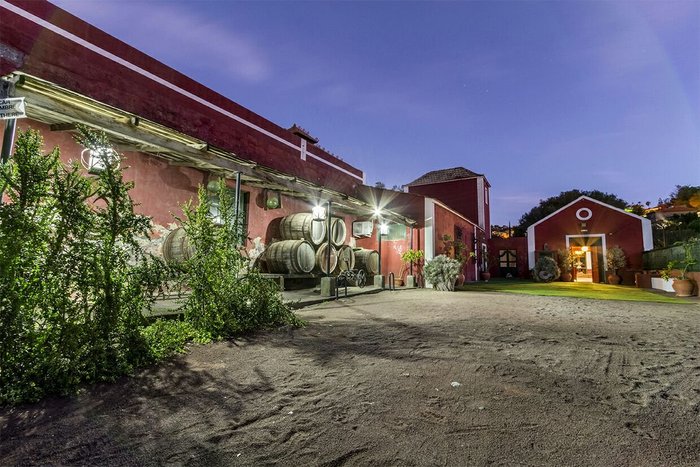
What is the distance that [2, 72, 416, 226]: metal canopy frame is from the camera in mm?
3910

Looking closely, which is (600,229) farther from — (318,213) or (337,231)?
(318,213)

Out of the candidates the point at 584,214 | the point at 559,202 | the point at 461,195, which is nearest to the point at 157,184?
the point at 461,195

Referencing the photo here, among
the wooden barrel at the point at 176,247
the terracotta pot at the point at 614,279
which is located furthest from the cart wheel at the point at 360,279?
the terracotta pot at the point at 614,279

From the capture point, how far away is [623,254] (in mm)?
17312

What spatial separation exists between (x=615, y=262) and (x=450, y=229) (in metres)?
9.63

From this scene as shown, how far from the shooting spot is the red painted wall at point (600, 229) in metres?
17.4

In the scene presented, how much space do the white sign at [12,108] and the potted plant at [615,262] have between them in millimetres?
21547

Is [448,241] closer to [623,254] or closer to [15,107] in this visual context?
[623,254]

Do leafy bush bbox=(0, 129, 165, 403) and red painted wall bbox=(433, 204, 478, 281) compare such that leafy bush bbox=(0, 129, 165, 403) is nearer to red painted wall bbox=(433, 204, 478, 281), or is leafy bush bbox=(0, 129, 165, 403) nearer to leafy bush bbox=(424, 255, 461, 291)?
leafy bush bbox=(424, 255, 461, 291)

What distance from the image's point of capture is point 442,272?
11.2m

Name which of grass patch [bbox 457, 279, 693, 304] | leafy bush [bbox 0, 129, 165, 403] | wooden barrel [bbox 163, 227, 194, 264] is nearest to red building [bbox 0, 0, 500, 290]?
wooden barrel [bbox 163, 227, 194, 264]

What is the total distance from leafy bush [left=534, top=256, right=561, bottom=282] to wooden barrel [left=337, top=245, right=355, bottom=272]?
12.1 m

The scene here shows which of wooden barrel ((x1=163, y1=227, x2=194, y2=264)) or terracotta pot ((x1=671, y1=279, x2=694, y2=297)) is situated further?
terracotta pot ((x1=671, y1=279, x2=694, y2=297))

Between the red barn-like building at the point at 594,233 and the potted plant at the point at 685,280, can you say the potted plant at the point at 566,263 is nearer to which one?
the red barn-like building at the point at 594,233
